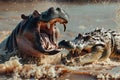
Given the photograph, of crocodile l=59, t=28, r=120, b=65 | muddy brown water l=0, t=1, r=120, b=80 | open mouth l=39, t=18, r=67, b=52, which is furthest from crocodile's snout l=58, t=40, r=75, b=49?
muddy brown water l=0, t=1, r=120, b=80

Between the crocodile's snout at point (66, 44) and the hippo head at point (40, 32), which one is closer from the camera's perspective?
the hippo head at point (40, 32)

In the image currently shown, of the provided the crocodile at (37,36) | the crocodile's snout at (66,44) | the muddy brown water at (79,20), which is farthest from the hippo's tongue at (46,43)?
the muddy brown water at (79,20)

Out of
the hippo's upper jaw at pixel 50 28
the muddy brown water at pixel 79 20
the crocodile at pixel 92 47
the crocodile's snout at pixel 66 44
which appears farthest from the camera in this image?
the muddy brown water at pixel 79 20

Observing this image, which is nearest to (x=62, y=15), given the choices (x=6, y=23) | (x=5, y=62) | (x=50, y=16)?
(x=50, y=16)

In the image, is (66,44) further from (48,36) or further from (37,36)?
(37,36)

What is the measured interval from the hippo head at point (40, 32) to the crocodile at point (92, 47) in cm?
27

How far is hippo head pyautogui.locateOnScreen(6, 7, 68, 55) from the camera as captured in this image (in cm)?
691

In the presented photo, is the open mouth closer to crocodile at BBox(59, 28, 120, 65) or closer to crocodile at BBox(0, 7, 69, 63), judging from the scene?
crocodile at BBox(0, 7, 69, 63)

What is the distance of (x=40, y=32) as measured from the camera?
7.42m

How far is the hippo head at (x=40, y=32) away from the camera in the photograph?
6914 millimetres

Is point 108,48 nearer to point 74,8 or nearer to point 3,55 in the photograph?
point 3,55

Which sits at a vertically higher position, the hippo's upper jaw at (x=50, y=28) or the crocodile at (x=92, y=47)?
the hippo's upper jaw at (x=50, y=28)

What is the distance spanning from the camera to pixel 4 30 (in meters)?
11.9

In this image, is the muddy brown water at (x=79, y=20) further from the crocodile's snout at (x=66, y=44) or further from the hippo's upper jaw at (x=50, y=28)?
the crocodile's snout at (x=66, y=44)
